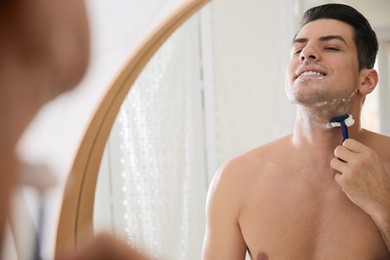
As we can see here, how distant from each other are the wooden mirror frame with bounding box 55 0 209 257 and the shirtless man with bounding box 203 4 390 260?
0.30 metres

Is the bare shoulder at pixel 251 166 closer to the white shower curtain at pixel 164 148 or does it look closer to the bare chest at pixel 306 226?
the bare chest at pixel 306 226

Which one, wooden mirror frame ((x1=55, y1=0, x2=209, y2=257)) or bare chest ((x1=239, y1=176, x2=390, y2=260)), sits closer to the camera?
wooden mirror frame ((x1=55, y1=0, x2=209, y2=257))

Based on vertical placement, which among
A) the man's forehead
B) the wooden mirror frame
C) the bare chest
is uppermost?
the man's forehead

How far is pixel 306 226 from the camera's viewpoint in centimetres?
69

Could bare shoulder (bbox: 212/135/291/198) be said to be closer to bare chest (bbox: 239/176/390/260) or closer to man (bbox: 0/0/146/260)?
bare chest (bbox: 239/176/390/260)

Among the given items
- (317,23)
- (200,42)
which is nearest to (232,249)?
(317,23)

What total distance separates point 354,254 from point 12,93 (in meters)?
0.60

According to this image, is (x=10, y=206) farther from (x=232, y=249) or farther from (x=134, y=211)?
(x=134, y=211)

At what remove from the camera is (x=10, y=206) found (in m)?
0.15

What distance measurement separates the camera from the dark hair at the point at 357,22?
26.5 inches

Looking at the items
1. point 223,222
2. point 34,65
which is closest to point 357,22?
point 223,222

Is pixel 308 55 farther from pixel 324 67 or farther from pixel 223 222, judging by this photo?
pixel 223 222

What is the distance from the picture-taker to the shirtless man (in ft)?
2.09

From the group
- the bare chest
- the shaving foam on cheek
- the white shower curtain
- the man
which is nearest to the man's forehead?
the shaving foam on cheek
